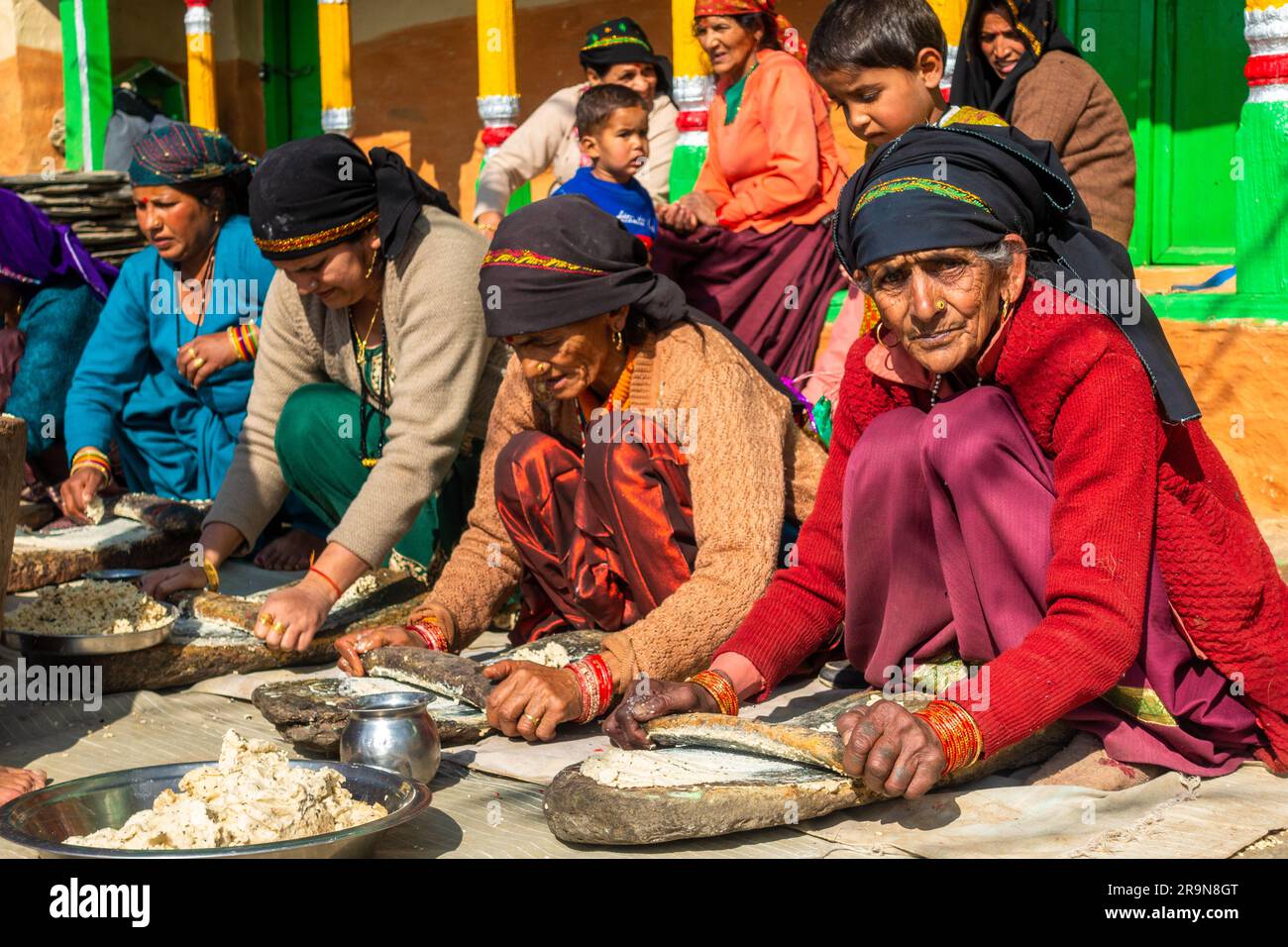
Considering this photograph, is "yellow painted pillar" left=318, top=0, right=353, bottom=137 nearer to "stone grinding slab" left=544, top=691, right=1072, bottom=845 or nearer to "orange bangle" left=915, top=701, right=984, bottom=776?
"stone grinding slab" left=544, top=691, right=1072, bottom=845

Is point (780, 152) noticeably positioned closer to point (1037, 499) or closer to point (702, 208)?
point (702, 208)

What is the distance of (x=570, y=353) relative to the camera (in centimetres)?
341

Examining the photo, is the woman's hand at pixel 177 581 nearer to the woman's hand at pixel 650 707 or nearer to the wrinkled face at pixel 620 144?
the woman's hand at pixel 650 707

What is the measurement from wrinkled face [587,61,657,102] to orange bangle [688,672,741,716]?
3.85m

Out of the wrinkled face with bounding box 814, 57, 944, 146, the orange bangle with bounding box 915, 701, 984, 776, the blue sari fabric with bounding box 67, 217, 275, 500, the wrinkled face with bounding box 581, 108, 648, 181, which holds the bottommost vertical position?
the orange bangle with bounding box 915, 701, 984, 776

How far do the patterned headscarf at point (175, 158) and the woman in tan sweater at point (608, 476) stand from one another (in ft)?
6.31

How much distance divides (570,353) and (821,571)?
0.83m

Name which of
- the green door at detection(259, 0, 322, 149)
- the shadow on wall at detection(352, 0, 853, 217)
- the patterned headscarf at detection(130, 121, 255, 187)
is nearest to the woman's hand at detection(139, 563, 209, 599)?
the patterned headscarf at detection(130, 121, 255, 187)

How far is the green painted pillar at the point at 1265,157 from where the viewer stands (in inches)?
188

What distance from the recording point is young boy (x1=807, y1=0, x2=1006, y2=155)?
3.57m

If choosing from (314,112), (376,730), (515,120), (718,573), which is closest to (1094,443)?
(718,573)

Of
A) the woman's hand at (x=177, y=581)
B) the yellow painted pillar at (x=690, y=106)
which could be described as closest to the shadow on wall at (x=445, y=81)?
the yellow painted pillar at (x=690, y=106)

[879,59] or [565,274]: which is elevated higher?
[879,59]

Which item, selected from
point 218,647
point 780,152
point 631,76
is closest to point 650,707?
point 218,647
